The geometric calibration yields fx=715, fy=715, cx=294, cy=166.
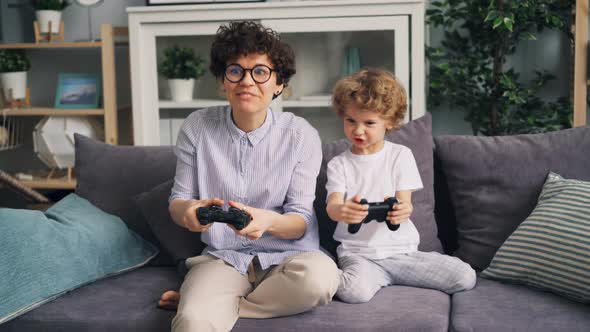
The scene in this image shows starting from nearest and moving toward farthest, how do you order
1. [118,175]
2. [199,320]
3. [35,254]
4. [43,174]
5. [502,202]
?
[199,320], [35,254], [502,202], [118,175], [43,174]

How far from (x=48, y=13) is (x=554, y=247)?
2.68 metres

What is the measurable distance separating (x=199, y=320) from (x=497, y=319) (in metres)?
0.64

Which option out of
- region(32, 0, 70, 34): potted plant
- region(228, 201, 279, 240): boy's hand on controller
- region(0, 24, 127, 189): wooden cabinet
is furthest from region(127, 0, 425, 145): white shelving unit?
region(228, 201, 279, 240): boy's hand on controller

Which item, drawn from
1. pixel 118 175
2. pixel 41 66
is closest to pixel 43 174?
pixel 41 66

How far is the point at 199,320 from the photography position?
152 cm

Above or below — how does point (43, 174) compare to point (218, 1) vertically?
below

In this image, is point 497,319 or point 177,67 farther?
point 177,67

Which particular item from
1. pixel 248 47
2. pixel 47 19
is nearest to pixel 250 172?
pixel 248 47

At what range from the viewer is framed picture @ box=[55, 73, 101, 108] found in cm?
348

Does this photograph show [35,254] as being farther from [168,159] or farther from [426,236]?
[426,236]

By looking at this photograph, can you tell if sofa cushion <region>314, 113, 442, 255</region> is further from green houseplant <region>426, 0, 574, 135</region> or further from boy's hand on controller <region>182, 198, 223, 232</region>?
green houseplant <region>426, 0, 574, 135</region>

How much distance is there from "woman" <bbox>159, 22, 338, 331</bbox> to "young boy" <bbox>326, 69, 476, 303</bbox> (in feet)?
0.26

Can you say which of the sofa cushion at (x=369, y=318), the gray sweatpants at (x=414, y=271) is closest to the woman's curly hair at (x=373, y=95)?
the gray sweatpants at (x=414, y=271)

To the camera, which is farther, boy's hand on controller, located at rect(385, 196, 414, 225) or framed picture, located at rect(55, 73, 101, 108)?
framed picture, located at rect(55, 73, 101, 108)
